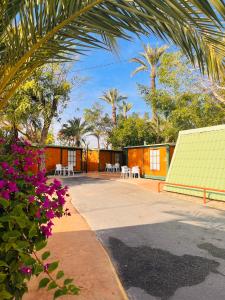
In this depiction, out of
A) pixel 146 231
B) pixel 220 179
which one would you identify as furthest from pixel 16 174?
pixel 220 179

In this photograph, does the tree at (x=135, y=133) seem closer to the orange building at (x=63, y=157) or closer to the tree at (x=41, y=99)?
the orange building at (x=63, y=157)

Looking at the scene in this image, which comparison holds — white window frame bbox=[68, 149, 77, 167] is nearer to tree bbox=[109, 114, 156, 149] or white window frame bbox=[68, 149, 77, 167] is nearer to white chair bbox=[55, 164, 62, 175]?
white chair bbox=[55, 164, 62, 175]

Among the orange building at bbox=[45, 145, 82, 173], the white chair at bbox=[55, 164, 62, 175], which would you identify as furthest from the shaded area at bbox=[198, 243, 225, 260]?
the white chair at bbox=[55, 164, 62, 175]

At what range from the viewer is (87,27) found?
2654mm

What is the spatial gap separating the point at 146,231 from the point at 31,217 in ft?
16.7

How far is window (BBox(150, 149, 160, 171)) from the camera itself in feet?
71.9

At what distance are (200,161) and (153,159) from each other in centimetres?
906

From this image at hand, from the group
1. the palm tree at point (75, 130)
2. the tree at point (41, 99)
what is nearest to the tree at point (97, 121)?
the palm tree at point (75, 130)

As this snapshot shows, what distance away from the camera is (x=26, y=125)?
69.5 feet

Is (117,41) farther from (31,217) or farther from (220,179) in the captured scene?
(220,179)

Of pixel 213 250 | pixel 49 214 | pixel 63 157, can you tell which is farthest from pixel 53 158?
pixel 49 214

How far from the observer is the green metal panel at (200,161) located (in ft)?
39.9

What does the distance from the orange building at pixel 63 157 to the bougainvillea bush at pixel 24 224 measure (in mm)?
21456

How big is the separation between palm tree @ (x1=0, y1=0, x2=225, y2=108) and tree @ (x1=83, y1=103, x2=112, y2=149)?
4080cm
